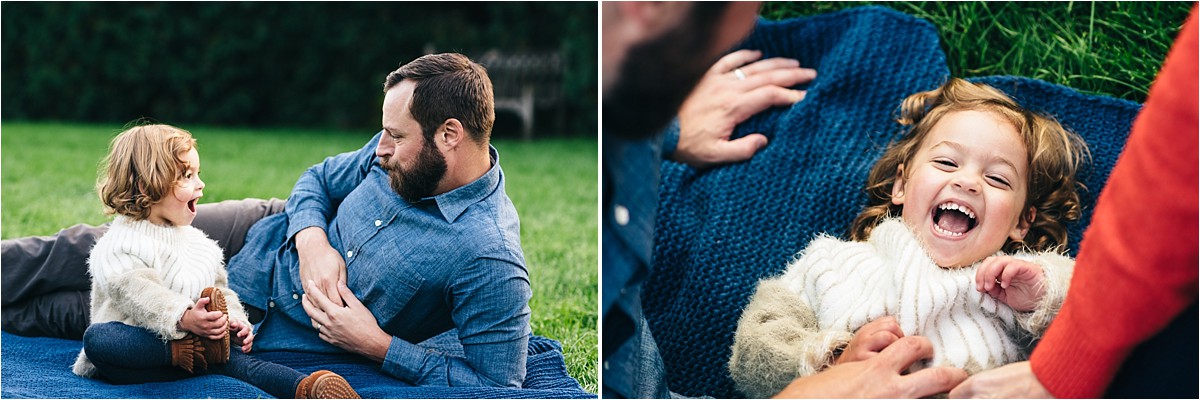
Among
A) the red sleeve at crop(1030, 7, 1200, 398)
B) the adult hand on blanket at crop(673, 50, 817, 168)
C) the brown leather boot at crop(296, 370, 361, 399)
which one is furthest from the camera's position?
the adult hand on blanket at crop(673, 50, 817, 168)

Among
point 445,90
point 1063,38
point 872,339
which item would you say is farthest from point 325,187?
point 1063,38

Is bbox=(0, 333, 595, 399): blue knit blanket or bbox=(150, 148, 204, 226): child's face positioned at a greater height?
bbox=(150, 148, 204, 226): child's face

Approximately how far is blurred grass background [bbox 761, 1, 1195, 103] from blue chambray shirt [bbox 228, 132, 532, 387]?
134 cm

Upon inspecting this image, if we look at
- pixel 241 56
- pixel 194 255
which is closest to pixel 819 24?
pixel 194 255

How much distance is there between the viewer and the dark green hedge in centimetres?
288

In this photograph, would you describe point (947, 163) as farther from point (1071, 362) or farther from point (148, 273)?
point (148, 273)

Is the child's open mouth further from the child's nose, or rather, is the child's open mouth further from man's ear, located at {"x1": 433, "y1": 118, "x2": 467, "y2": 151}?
man's ear, located at {"x1": 433, "y1": 118, "x2": 467, "y2": 151}

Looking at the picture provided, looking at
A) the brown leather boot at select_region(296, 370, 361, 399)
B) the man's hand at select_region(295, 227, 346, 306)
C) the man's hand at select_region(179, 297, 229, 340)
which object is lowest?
the brown leather boot at select_region(296, 370, 361, 399)

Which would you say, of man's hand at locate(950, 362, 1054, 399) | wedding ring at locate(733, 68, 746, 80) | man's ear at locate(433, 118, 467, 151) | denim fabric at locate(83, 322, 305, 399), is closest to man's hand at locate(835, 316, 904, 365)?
man's hand at locate(950, 362, 1054, 399)

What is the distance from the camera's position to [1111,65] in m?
2.49

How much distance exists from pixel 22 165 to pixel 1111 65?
2.88 meters

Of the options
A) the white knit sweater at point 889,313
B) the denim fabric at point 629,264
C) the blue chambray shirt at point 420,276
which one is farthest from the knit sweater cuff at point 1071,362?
the blue chambray shirt at point 420,276

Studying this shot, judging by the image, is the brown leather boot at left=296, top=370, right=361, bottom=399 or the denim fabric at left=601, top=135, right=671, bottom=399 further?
the brown leather boot at left=296, top=370, right=361, bottom=399

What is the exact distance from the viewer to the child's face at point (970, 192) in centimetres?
194
